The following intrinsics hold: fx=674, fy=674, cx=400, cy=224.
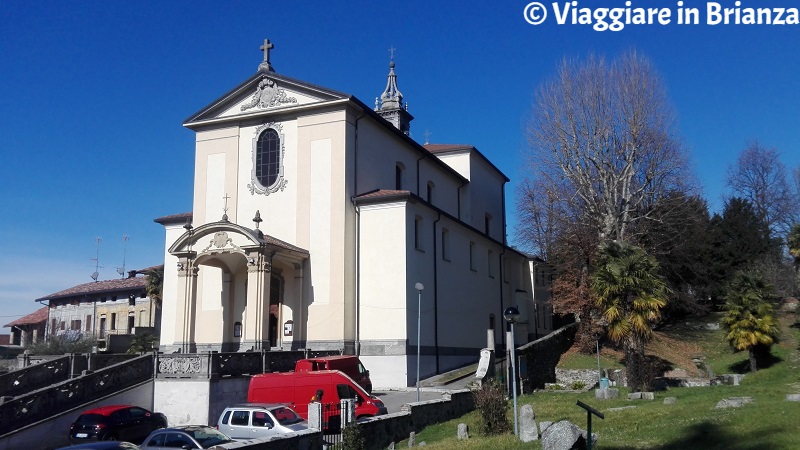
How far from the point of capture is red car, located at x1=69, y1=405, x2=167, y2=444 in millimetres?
19641

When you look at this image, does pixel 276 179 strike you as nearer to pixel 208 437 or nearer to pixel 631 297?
pixel 631 297

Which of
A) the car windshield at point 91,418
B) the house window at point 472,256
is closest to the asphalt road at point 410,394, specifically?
the car windshield at point 91,418

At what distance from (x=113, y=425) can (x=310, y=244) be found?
44.8ft

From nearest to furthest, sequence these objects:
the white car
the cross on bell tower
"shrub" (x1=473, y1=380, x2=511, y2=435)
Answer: the white car
"shrub" (x1=473, y1=380, x2=511, y2=435)
the cross on bell tower

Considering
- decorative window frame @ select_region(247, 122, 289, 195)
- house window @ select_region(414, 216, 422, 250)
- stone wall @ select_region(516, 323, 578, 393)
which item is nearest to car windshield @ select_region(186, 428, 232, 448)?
stone wall @ select_region(516, 323, 578, 393)

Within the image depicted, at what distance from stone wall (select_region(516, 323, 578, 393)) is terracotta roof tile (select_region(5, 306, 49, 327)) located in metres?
58.9

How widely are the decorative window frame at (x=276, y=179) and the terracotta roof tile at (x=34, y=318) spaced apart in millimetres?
51052

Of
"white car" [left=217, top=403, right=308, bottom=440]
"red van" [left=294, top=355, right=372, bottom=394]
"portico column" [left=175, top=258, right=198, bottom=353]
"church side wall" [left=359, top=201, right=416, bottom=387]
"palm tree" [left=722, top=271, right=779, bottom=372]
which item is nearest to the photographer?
"white car" [left=217, top=403, right=308, bottom=440]

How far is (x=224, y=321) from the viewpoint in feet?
107

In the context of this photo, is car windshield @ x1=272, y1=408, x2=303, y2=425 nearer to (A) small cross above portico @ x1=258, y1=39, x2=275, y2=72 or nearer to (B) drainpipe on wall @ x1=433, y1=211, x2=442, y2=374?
(B) drainpipe on wall @ x1=433, y1=211, x2=442, y2=374

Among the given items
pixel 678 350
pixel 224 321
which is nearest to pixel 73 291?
pixel 224 321

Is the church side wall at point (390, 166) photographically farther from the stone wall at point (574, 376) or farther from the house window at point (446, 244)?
the stone wall at point (574, 376)

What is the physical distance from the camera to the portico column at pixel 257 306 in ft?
94.8

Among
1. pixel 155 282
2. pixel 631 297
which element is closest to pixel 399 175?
pixel 631 297
